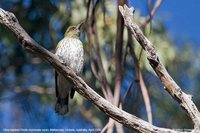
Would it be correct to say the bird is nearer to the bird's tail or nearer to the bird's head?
the bird's tail

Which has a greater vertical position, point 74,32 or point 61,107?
point 74,32

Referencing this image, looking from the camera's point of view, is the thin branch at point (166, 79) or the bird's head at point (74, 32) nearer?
the thin branch at point (166, 79)

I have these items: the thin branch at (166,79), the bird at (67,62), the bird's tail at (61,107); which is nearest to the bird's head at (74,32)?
the bird at (67,62)

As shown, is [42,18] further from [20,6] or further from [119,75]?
[119,75]

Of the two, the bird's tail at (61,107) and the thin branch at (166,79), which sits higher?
the thin branch at (166,79)

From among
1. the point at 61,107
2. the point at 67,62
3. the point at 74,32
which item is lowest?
the point at 61,107

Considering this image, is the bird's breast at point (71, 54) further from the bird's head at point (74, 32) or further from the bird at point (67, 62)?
the bird's head at point (74, 32)

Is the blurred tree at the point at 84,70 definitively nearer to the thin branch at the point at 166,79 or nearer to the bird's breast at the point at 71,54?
the bird's breast at the point at 71,54

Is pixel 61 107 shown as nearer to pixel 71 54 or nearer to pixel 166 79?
pixel 71 54

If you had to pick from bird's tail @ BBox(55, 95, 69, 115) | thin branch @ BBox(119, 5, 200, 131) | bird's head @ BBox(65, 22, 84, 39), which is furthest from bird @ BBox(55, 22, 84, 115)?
thin branch @ BBox(119, 5, 200, 131)

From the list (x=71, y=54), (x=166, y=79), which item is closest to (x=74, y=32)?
(x=71, y=54)

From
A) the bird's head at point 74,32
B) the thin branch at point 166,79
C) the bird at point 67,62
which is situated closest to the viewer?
the thin branch at point 166,79

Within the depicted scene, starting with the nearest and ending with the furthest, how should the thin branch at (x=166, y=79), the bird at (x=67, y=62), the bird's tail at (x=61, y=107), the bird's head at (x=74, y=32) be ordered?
the thin branch at (x=166, y=79), the bird's tail at (x=61, y=107), the bird at (x=67, y=62), the bird's head at (x=74, y=32)

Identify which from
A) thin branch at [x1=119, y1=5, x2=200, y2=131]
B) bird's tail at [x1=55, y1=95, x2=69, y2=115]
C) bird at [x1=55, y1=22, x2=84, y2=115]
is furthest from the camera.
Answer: bird at [x1=55, y1=22, x2=84, y2=115]
